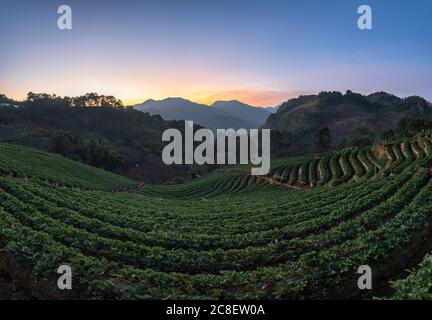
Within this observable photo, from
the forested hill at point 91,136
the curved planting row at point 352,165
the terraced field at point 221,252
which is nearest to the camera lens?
the terraced field at point 221,252

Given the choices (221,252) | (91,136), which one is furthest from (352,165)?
(91,136)

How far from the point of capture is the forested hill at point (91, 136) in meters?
107

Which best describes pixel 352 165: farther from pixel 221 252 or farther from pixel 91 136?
pixel 91 136

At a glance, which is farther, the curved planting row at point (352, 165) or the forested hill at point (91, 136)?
the forested hill at point (91, 136)

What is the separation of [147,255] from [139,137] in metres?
164

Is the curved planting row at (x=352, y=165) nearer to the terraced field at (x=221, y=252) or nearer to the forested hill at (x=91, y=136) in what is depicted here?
the terraced field at (x=221, y=252)

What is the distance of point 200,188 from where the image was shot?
6906cm

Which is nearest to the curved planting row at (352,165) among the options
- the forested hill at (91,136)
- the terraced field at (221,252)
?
the terraced field at (221,252)

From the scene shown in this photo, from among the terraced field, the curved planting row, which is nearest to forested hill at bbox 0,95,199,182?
the curved planting row

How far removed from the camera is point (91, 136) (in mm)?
148125

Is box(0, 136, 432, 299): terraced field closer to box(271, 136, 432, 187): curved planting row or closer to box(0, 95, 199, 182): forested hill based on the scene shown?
box(271, 136, 432, 187): curved planting row

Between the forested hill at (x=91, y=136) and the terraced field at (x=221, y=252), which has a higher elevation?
the forested hill at (x=91, y=136)
